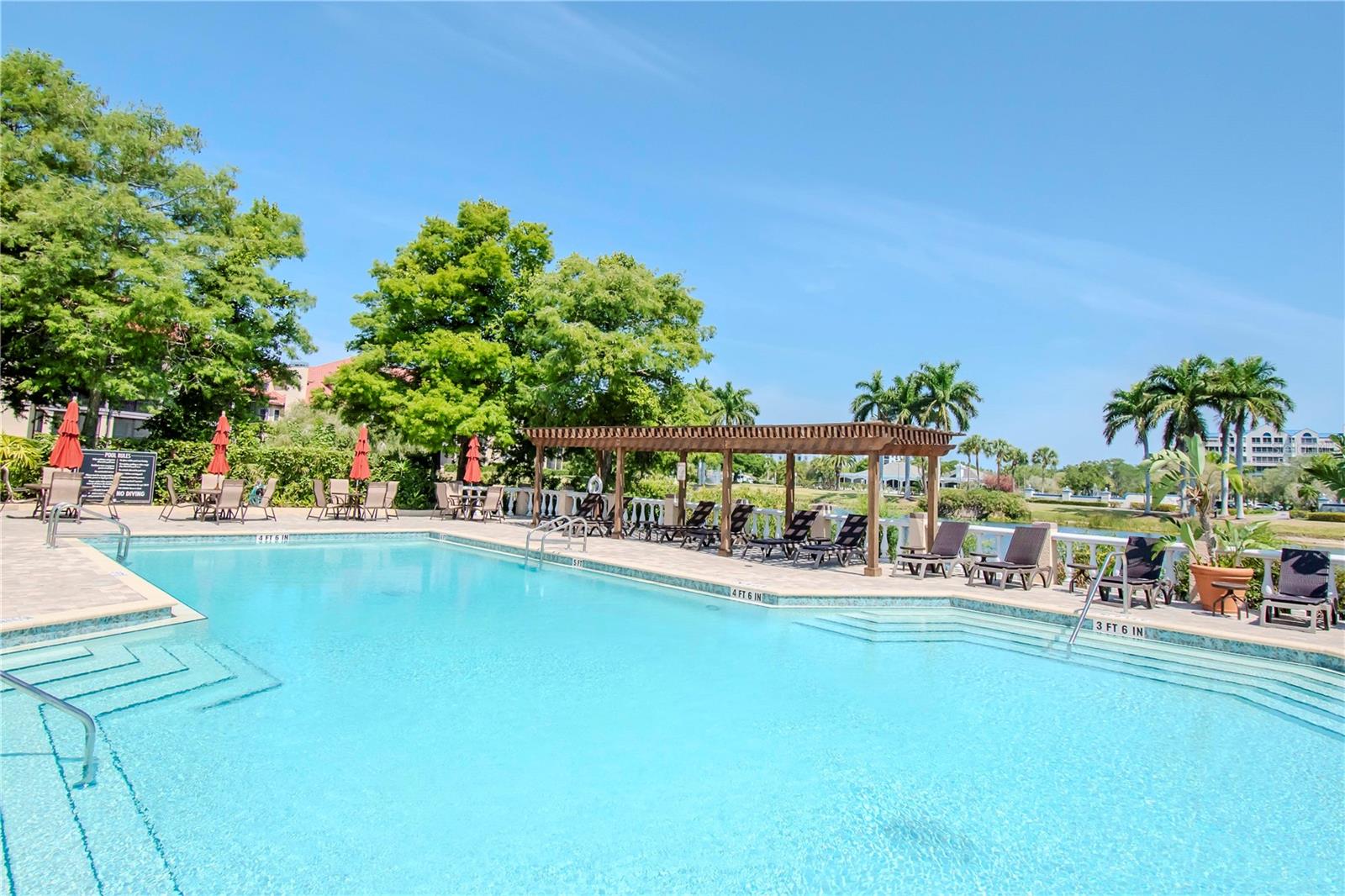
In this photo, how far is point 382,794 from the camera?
165 inches

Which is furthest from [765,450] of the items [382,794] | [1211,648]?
[382,794]

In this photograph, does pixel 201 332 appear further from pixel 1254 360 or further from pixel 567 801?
pixel 1254 360

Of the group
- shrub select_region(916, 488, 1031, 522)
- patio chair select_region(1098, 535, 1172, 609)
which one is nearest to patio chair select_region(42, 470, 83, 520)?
patio chair select_region(1098, 535, 1172, 609)

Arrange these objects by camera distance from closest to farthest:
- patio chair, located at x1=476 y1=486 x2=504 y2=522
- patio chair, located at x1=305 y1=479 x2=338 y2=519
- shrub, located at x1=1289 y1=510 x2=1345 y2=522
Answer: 1. patio chair, located at x1=305 y1=479 x2=338 y2=519
2. patio chair, located at x1=476 y1=486 x2=504 y2=522
3. shrub, located at x1=1289 y1=510 x2=1345 y2=522

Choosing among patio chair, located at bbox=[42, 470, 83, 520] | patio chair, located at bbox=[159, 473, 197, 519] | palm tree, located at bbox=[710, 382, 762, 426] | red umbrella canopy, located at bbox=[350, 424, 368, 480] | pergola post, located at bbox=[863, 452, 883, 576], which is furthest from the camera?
palm tree, located at bbox=[710, 382, 762, 426]

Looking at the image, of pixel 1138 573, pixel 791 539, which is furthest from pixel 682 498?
pixel 1138 573

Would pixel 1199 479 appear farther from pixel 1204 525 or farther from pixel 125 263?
pixel 125 263

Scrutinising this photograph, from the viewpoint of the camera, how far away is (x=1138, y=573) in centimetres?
976

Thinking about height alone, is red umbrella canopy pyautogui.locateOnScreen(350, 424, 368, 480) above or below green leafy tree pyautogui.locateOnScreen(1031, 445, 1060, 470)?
below

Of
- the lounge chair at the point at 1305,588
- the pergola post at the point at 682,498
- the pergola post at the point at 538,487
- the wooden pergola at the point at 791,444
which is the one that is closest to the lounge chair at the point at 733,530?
the wooden pergola at the point at 791,444

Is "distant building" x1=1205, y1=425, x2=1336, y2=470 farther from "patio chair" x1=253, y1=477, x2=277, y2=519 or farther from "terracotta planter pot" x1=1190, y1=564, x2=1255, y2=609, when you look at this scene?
"patio chair" x1=253, y1=477, x2=277, y2=519

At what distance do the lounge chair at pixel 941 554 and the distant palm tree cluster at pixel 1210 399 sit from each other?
130 ft

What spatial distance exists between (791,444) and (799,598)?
3665 mm

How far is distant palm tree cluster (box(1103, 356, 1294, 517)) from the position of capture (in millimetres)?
42500
